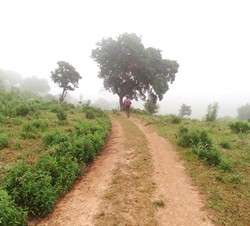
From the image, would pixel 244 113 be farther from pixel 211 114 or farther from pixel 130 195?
pixel 130 195

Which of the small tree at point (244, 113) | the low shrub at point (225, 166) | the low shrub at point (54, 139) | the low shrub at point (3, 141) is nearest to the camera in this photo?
the low shrub at point (225, 166)

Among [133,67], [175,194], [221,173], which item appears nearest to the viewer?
[175,194]

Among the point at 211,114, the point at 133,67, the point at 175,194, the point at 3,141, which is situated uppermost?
the point at 133,67

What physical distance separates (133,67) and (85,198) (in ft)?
115

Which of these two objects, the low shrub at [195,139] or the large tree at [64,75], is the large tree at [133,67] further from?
the low shrub at [195,139]

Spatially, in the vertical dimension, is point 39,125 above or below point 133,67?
below

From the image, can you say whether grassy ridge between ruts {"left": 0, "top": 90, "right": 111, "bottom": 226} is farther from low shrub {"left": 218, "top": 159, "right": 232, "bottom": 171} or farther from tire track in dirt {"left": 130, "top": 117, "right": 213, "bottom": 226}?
low shrub {"left": 218, "top": 159, "right": 232, "bottom": 171}

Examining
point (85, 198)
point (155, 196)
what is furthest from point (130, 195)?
point (85, 198)

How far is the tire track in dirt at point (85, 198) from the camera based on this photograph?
7996mm

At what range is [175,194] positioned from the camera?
990cm

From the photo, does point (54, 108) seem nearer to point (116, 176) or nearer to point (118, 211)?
point (116, 176)

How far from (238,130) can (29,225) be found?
19.7 m

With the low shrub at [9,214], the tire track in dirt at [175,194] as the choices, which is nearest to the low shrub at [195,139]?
the tire track in dirt at [175,194]

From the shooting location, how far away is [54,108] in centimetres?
2773
